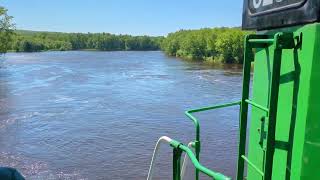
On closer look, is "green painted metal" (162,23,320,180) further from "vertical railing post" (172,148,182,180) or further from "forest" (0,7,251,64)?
"forest" (0,7,251,64)

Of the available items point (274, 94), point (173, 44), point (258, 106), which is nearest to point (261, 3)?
point (258, 106)

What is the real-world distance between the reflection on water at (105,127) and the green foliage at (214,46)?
35292 millimetres

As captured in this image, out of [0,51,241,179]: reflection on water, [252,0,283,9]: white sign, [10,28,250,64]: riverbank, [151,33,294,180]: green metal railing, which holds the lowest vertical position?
[0,51,241,179]: reflection on water

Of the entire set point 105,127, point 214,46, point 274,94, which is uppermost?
point 274,94

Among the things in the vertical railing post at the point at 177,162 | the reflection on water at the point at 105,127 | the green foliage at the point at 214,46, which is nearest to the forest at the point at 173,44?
the green foliage at the point at 214,46

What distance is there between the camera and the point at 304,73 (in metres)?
2.81

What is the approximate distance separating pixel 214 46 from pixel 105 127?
59237mm

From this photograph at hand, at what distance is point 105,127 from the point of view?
22.2m

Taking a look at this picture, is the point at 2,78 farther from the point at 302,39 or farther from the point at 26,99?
the point at 302,39

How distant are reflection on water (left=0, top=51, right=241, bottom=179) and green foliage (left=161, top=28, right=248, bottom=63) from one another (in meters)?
35.3

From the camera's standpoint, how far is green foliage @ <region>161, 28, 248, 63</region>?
235 feet

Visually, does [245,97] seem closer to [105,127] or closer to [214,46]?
[105,127]

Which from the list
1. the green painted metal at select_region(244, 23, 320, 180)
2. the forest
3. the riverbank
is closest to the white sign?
the green painted metal at select_region(244, 23, 320, 180)

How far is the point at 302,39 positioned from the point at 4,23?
50.4 m
